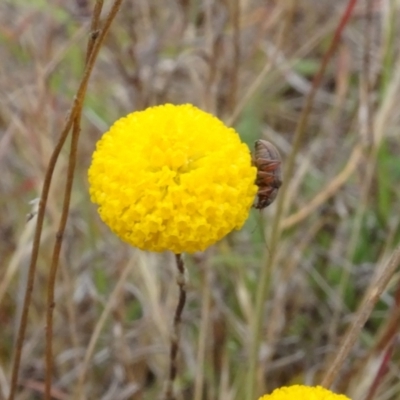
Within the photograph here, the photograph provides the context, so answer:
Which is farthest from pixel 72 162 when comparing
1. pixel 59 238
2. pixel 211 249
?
pixel 211 249

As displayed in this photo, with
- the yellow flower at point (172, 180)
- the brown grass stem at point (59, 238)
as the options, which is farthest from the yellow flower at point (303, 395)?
the brown grass stem at point (59, 238)

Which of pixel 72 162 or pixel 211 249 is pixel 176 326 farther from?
pixel 211 249

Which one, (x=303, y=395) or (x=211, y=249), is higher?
(x=303, y=395)

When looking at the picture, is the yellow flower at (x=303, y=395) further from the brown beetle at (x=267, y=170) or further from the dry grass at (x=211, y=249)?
the dry grass at (x=211, y=249)

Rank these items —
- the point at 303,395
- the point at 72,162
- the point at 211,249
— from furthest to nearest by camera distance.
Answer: the point at 211,249, the point at 72,162, the point at 303,395

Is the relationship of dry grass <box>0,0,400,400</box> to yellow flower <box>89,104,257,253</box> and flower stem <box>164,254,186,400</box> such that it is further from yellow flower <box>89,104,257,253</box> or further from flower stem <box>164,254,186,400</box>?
yellow flower <box>89,104,257,253</box>

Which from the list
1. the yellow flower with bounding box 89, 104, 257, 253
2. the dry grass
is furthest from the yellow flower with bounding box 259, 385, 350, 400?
the dry grass

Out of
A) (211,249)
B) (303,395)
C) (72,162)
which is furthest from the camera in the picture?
(211,249)
